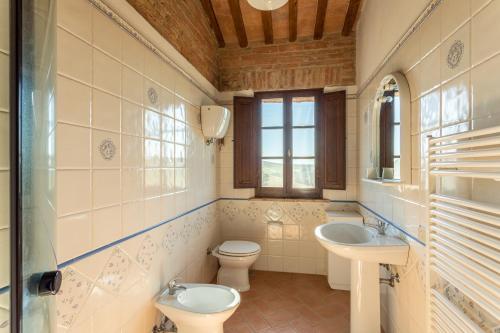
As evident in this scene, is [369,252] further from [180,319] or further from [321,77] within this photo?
[321,77]

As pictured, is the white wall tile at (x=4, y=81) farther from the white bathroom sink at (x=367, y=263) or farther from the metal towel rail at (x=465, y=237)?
the white bathroom sink at (x=367, y=263)

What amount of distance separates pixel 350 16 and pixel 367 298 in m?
2.57

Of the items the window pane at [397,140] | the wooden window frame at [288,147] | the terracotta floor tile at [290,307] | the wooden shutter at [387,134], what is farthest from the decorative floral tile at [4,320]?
the wooden window frame at [288,147]

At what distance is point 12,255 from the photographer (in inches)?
22.5

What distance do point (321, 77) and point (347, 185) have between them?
4.06ft

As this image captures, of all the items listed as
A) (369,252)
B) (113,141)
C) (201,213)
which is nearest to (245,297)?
(201,213)

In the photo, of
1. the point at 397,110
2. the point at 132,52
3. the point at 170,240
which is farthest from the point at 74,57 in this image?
the point at 397,110

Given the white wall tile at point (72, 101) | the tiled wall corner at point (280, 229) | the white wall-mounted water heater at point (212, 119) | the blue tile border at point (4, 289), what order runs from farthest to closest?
the tiled wall corner at point (280, 229) → the white wall-mounted water heater at point (212, 119) → the white wall tile at point (72, 101) → the blue tile border at point (4, 289)

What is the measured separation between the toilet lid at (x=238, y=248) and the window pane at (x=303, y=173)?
2.93 ft

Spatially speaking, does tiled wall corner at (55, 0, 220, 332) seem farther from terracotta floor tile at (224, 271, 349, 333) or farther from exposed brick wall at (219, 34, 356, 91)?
exposed brick wall at (219, 34, 356, 91)

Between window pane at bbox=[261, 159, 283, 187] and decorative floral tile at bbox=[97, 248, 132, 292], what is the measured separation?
1.92 m

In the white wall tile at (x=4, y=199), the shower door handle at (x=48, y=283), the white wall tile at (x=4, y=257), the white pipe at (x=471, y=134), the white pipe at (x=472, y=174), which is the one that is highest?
the white pipe at (x=471, y=134)

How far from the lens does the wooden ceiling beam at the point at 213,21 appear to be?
96.7 inches

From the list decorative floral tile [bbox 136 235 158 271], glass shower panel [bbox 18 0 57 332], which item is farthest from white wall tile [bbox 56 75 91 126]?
decorative floral tile [bbox 136 235 158 271]
